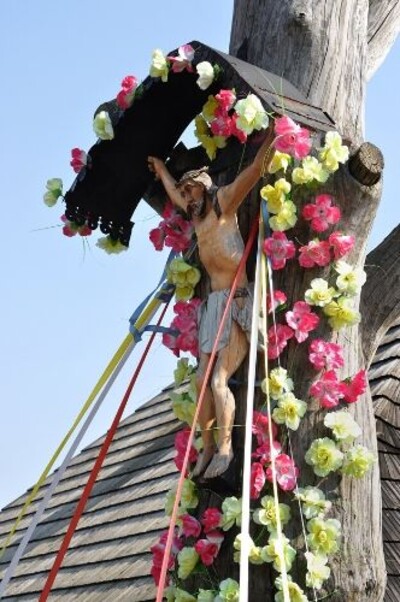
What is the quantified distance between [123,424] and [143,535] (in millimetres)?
2279

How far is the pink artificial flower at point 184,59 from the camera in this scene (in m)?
4.48

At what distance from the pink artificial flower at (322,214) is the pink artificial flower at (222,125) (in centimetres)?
45

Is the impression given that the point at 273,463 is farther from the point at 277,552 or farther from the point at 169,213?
the point at 169,213

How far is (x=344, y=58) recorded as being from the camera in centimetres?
464

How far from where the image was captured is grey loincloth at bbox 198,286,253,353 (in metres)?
4.13

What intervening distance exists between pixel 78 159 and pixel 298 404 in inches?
58.9

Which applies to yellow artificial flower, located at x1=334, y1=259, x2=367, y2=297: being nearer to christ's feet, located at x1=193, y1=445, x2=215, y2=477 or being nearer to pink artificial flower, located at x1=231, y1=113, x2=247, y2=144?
pink artificial flower, located at x1=231, y1=113, x2=247, y2=144

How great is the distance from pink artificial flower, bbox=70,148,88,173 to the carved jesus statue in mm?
637

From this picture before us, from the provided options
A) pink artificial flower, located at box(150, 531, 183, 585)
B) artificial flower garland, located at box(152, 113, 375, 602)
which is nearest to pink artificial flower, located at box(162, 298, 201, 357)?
artificial flower garland, located at box(152, 113, 375, 602)

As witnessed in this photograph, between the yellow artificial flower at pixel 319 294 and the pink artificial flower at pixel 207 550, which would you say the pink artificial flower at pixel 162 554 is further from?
the yellow artificial flower at pixel 319 294

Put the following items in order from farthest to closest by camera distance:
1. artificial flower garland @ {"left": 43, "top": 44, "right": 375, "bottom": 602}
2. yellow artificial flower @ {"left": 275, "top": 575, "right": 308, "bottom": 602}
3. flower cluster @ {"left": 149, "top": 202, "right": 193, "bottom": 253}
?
flower cluster @ {"left": 149, "top": 202, "right": 193, "bottom": 253} → artificial flower garland @ {"left": 43, "top": 44, "right": 375, "bottom": 602} → yellow artificial flower @ {"left": 275, "top": 575, "right": 308, "bottom": 602}

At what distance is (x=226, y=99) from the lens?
429 centimetres

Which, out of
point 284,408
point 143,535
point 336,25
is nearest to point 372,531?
point 284,408

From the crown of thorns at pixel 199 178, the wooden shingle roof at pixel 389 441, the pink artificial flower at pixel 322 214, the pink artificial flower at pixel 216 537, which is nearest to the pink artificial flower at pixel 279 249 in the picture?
the pink artificial flower at pixel 322 214
